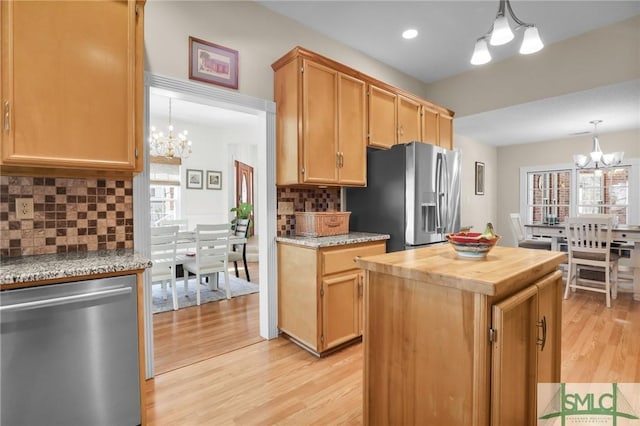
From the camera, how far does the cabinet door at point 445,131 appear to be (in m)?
3.94

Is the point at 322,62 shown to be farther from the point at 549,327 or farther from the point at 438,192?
the point at 549,327

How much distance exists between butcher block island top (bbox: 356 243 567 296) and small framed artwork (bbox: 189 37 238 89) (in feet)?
6.14

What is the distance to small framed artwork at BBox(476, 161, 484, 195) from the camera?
20.8 feet

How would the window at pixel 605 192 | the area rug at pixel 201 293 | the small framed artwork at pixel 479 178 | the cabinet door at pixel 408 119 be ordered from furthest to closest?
the small framed artwork at pixel 479 178 → the window at pixel 605 192 → the area rug at pixel 201 293 → the cabinet door at pixel 408 119

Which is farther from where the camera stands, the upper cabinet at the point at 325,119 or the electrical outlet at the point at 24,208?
the upper cabinet at the point at 325,119

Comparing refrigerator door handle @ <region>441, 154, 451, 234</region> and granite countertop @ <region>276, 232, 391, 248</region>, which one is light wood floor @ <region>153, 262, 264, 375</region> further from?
refrigerator door handle @ <region>441, 154, 451, 234</region>

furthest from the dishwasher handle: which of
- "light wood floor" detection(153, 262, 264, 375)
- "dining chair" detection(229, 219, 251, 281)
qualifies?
"dining chair" detection(229, 219, 251, 281)

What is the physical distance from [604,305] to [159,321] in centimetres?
494

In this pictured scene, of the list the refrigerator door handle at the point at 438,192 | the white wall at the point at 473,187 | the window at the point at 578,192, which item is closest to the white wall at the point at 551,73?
the refrigerator door handle at the point at 438,192

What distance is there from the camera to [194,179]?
6445 millimetres

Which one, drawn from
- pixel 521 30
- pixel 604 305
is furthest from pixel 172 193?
pixel 604 305

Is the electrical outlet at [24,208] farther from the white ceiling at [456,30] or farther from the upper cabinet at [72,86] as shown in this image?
the white ceiling at [456,30]

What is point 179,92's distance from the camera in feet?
7.38

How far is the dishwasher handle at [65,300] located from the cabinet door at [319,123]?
1.50 meters
